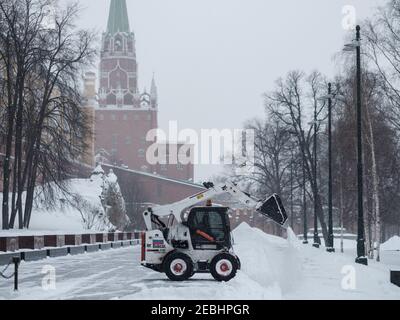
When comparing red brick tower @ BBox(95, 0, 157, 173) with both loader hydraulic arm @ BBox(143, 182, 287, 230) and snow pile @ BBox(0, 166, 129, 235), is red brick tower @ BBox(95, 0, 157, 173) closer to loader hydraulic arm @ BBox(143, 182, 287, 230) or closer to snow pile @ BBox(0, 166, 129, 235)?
snow pile @ BBox(0, 166, 129, 235)

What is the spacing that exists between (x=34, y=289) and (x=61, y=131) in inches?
1139

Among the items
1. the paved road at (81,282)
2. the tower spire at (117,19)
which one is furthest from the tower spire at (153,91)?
the paved road at (81,282)

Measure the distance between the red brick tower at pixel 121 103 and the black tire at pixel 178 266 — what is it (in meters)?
144

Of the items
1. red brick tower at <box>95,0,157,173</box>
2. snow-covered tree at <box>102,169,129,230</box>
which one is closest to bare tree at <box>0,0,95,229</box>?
snow-covered tree at <box>102,169,129,230</box>

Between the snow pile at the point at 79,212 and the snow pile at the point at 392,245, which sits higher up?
the snow pile at the point at 79,212

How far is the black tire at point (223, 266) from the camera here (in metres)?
21.5

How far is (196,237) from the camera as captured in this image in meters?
22.3

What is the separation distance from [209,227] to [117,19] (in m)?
150

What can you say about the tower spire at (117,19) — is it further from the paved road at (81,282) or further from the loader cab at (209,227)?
the loader cab at (209,227)

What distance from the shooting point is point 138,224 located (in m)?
104

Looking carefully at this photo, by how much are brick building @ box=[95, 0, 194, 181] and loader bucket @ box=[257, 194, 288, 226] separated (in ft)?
474

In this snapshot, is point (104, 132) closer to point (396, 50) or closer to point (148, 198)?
point (148, 198)

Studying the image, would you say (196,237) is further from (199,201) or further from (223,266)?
(223,266)
